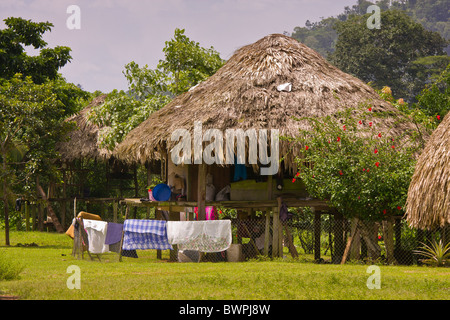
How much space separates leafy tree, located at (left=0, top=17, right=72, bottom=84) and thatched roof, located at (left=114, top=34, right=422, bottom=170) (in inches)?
354

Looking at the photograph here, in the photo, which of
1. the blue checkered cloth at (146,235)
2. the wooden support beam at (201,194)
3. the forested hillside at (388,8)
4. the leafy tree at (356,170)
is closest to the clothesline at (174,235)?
the blue checkered cloth at (146,235)

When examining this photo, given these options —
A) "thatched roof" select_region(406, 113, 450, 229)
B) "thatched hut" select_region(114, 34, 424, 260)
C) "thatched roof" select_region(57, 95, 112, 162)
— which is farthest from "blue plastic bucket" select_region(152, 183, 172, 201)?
"thatched roof" select_region(57, 95, 112, 162)

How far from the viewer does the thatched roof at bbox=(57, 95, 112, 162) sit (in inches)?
1004

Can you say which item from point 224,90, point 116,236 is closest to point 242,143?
point 224,90

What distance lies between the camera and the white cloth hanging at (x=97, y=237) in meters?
15.1

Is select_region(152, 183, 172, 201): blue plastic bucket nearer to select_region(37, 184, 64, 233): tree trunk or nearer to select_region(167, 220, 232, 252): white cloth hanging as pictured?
select_region(167, 220, 232, 252): white cloth hanging

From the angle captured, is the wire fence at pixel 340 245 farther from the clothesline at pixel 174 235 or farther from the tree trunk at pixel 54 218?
the tree trunk at pixel 54 218

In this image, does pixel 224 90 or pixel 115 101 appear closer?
pixel 224 90

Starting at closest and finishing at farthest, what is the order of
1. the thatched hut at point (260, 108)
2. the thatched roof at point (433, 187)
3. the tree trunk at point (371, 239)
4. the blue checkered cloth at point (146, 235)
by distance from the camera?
the thatched roof at point (433, 187)
the blue checkered cloth at point (146, 235)
the tree trunk at point (371, 239)
the thatched hut at point (260, 108)

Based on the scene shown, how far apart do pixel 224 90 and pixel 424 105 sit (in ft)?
23.3

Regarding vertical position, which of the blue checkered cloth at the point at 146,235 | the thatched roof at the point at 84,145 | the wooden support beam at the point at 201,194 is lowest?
the blue checkered cloth at the point at 146,235

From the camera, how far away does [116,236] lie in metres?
15.1
